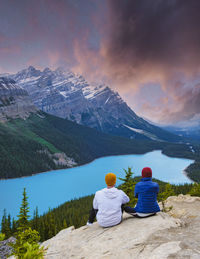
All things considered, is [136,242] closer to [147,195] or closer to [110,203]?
[110,203]

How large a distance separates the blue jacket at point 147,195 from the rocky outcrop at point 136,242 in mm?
588

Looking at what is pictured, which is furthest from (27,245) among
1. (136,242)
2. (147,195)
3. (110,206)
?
(147,195)

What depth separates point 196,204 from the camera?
20.6m

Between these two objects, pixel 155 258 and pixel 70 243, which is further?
pixel 70 243

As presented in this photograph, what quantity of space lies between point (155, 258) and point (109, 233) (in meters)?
4.11

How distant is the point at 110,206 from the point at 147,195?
238cm

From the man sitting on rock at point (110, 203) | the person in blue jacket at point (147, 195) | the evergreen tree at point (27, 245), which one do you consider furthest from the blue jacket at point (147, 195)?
the evergreen tree at point (27, 245)

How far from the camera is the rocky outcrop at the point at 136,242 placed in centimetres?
744

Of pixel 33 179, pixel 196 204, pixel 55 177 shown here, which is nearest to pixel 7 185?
pixel 33 179

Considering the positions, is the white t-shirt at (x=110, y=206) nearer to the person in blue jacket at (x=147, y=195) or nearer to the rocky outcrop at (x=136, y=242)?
the rocky outcrop at (x=136, y=242)

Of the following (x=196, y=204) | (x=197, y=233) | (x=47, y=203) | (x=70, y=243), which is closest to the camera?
(x=197, y=233)

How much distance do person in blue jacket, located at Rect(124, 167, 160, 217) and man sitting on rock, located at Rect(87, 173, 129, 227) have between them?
937 millimetres

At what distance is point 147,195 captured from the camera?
1136cm

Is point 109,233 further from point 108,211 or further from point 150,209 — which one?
point 150,209
